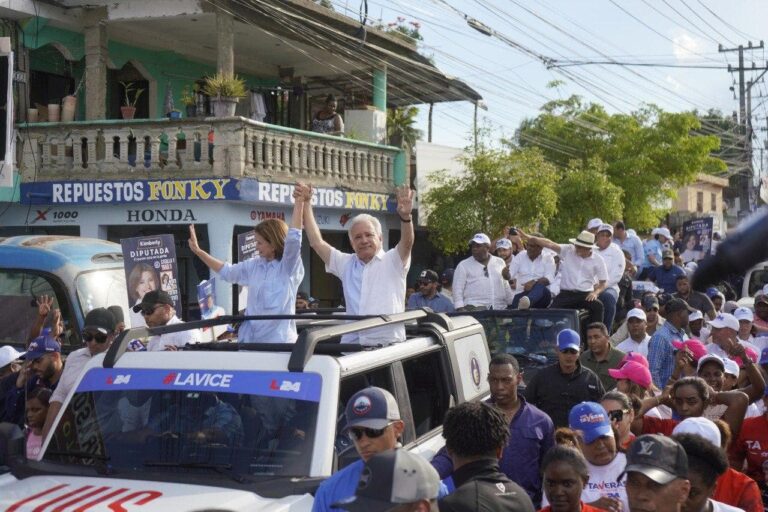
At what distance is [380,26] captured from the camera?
859 inches

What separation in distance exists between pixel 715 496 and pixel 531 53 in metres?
19.8

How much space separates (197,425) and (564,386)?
2985 mm

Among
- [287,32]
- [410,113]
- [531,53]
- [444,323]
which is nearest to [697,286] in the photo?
[444,323]

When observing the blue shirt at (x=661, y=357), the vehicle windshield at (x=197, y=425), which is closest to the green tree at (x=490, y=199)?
the blue shirt at (x=661, y=357)

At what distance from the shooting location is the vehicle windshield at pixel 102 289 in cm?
1052

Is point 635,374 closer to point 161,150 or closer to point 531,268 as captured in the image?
point 531,268

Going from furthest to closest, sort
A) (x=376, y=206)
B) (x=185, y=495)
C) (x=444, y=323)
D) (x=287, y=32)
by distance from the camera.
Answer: (x=376, y=206)
(x=287, y=32)
(x=444, y=323)
(x=185, y=495)

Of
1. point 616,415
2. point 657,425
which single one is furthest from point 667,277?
point 616,415

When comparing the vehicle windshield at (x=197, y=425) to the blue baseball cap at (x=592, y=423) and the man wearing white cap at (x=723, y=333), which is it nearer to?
the blue baseball cap at (x=592, y=423)

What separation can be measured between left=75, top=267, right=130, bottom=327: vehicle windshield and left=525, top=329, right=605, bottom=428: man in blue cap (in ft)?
16.9

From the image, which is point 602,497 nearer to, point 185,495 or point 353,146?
point 185,495

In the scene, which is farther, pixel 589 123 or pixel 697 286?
pixel 589 123

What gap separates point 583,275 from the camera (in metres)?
11.7

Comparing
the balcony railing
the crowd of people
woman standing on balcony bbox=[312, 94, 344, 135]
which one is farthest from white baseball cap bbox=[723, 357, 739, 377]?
woman standing on balcony bbox=[312, 94, 344, 135]
